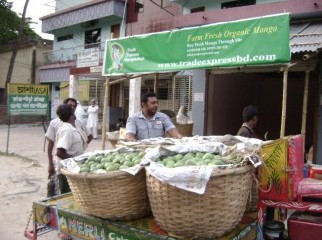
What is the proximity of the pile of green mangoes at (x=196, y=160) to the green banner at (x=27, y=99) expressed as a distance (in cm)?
915

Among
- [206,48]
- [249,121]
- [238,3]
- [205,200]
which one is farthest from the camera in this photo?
[238,3]

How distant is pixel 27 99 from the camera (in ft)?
35.8

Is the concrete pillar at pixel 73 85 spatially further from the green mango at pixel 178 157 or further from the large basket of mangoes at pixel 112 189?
the green mango at pixel 178 157

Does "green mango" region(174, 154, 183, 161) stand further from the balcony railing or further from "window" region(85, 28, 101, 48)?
"window" region(85, 28, 101, 48)

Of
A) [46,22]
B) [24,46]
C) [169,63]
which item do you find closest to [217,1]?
[169,63]

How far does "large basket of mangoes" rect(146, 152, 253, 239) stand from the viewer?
2119mm

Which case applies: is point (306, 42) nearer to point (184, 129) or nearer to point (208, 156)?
point (184, 129)

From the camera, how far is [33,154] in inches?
419

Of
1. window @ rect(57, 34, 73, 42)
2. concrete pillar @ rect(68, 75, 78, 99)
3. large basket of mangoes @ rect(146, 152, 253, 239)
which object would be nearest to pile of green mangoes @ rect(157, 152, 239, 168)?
large basket of mangoes @ rect(146, 152, 253, 239)

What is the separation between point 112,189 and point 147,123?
196 cm

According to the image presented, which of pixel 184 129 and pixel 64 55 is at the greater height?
pixel 64 55

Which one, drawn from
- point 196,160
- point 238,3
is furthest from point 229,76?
point 196,160

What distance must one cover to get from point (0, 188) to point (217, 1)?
10296 mm

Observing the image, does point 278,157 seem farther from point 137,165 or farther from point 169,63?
point 169,63
